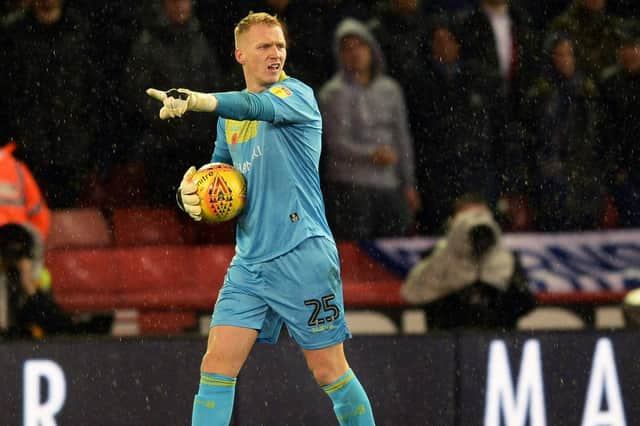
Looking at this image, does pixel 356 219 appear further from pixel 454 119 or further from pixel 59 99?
pixel 59 99

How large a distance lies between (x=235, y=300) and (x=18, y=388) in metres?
1.69

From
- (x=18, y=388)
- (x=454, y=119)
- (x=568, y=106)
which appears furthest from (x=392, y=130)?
(x=18, y=388)

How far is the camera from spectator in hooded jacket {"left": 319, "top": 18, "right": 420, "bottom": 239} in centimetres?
861

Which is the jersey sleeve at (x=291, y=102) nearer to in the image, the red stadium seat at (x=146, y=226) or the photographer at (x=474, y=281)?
the photographer at (x=474, y=281)

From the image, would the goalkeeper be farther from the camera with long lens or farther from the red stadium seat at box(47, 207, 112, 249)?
the red stadium seat at box(47, 207, 112, 249)

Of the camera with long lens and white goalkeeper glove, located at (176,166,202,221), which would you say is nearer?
white goalkeeper glove, located at (176,166,202,221)

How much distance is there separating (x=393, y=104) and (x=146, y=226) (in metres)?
1.74

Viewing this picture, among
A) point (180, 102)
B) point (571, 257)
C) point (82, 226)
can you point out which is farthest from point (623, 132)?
point (180, 102)

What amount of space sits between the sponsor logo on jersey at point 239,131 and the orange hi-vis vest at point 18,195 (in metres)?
3.02

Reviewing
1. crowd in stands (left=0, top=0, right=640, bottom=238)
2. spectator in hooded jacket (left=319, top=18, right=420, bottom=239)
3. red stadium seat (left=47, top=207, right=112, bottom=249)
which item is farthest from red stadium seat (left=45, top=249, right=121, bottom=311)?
spectator in hooded jacket (left=319, top=18, right=420, bottom=239)

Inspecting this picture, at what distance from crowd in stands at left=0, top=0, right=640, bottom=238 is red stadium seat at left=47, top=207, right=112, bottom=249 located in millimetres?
109

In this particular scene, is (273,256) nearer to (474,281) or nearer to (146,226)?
(474,281)

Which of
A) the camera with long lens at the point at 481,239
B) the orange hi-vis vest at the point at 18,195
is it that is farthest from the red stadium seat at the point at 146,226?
the camera with long lens at the point at 481,239

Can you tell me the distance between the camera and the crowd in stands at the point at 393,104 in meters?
8.66
